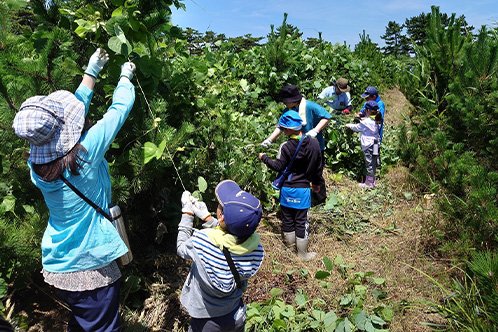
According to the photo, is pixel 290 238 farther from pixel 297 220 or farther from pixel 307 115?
pixel 307 115

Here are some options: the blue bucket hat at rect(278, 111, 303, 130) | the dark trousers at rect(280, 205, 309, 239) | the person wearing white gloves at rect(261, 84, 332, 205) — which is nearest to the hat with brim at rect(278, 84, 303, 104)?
the person wearing white gloves at rect(261, 84, 332, 205)

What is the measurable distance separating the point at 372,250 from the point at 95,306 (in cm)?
303

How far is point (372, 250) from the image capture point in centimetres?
421

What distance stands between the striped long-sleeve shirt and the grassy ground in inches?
35.6

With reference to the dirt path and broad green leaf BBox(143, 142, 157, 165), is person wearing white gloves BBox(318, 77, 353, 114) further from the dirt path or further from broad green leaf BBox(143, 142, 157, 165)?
broad green leaf BBox(143, 142, 157, 165)

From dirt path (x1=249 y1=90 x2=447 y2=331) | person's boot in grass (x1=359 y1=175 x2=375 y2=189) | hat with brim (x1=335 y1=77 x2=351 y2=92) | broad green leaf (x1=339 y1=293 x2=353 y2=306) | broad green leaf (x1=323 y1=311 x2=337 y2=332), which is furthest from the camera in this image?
hat with brim (x1=335 y1=77 x2=351 y2=92)

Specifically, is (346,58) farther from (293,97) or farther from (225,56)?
(293,97)

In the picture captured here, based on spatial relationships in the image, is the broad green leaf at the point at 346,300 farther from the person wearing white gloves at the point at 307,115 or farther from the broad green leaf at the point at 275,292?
the person wearing white gloves at the point at 307,115

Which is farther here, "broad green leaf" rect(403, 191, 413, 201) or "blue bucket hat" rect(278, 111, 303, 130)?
"broad green leaf" rect(403, 191, 413, 201)

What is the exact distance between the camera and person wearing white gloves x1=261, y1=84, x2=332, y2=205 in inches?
162

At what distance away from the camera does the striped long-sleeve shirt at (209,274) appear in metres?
2.01

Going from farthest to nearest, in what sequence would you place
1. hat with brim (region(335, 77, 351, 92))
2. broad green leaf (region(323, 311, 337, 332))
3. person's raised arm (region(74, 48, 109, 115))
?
hat with brim (region(335, 77, 351, 92)) < broad green leaf (region(323, 311, 337, 332)) < person's raised arm (region(74, 48, 109, 115))

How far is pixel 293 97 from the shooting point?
411cm

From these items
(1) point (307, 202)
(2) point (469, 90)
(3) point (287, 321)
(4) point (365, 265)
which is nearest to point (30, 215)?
(3) point (287, 321)
